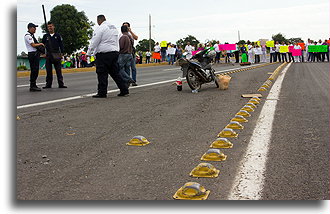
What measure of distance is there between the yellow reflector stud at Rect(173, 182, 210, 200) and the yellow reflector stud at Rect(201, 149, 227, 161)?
0.94 metres

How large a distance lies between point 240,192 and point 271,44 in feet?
123

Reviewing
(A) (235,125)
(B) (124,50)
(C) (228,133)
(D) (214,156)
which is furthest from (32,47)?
(D) (214,156)

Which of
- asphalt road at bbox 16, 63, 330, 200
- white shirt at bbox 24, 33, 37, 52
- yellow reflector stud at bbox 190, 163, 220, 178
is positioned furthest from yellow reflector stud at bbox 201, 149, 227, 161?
white shirt at bbox 24, 33, 37, 52

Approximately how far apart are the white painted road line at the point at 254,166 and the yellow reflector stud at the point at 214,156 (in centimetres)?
22

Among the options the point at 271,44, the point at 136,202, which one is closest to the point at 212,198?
the point at 136,202

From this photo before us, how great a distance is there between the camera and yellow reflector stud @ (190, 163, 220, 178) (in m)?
3.83

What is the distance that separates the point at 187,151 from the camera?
4746 mm

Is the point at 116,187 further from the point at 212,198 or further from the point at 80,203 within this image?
the point at 212,198

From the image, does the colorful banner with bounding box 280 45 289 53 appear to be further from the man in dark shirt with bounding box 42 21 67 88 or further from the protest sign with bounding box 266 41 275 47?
the man in dark shirt with bounding box 42 21 67 88

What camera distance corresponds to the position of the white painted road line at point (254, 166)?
11.0 ft

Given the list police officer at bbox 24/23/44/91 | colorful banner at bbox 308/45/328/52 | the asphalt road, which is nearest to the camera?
the asphalt road

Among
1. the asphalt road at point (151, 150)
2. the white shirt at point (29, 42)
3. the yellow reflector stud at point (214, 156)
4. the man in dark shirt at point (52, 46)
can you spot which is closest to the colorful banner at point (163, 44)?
the man in dark shirt at point (52, 46)

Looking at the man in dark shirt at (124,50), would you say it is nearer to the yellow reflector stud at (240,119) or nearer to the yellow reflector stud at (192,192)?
the yellow reflector stud at (240,119)

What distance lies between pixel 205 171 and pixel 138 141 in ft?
4.82
